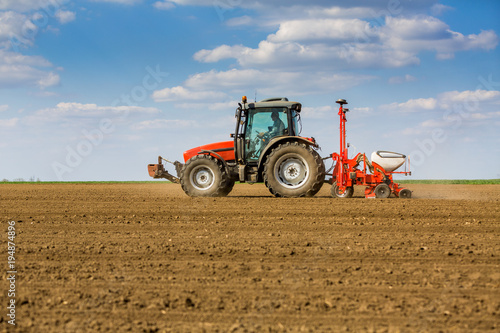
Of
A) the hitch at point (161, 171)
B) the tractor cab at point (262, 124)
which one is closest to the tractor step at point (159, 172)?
the hitch at point (161, 171)

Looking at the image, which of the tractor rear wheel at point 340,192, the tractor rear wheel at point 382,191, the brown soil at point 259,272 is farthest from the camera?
the tractor rear wheel at point 340,192

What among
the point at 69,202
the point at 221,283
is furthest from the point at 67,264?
the point at 69,202

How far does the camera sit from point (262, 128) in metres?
12.5

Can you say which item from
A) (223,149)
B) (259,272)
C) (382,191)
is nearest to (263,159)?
(223,149)

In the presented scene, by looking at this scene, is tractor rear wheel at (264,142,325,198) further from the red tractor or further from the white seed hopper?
the white seed hopper

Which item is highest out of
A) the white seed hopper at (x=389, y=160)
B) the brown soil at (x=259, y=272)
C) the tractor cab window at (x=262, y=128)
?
the tractor cab window at (x=262, y=128)

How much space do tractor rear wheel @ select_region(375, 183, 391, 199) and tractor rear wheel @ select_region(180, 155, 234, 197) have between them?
3.42 metres

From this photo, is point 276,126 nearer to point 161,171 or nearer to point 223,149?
point 223,149

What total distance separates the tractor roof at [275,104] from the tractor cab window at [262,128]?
93 millimetres

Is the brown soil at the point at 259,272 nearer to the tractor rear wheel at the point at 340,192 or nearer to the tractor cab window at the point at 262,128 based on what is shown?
the tractor rear wheel at the point at 340,192

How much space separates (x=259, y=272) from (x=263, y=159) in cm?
692

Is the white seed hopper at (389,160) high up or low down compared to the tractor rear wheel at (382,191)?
up

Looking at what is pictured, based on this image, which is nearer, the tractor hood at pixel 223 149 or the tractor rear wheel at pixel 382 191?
the tractor rear wheel at pixel 382 191

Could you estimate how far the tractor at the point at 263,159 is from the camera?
12.0 m
